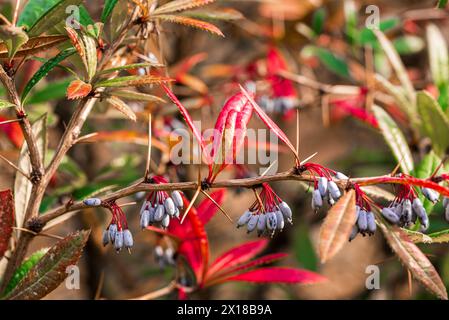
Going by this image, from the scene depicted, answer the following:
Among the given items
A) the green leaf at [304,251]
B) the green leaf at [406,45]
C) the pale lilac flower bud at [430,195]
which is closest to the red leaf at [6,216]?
the pale lilac flower bud at [430,195]

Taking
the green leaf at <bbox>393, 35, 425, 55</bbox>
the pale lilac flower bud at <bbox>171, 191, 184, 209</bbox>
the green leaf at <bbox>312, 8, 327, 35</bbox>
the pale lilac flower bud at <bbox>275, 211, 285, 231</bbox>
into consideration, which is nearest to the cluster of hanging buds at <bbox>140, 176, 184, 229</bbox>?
the pale lilac flower bud at <bbox>171, 191, 184, 209</bbox>

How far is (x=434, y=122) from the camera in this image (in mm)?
998

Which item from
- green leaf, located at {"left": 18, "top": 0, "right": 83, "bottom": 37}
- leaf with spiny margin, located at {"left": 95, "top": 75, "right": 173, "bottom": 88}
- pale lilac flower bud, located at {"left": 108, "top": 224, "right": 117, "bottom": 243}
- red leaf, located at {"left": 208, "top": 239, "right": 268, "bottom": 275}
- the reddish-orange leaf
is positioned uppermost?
green leaf, located at {"left": 18, "top": 0, "right": 83, "bottom": 37}

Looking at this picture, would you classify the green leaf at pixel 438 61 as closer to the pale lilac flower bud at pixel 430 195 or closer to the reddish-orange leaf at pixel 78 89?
the pale lilac flower bud at pixel 430 195

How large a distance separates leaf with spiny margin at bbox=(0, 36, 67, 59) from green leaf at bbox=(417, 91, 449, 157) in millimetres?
565

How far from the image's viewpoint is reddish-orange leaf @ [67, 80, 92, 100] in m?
0.68

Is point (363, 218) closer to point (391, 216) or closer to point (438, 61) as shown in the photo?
point (391, 216)

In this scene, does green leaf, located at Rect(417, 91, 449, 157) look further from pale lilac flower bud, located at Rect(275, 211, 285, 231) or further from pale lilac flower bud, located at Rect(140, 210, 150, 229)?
pale lilac flower bud, located at Rect(140, 210, 150, 229)

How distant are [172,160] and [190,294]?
0.24 meters

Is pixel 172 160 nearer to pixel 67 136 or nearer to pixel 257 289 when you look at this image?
pixel 67 136

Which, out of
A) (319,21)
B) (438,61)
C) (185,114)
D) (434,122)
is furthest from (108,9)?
(319,21)

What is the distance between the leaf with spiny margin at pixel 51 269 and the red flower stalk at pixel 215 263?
23 centimetres

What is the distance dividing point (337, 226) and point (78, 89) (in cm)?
33

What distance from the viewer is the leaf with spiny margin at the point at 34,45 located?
0.73m
